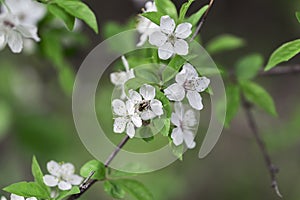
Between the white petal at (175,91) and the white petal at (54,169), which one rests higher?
the white petal at (175,91)

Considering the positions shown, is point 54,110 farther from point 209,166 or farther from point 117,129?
point 117,129

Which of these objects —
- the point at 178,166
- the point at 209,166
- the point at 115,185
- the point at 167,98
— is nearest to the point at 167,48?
the point at 167,98

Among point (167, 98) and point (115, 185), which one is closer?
point (167, 98)

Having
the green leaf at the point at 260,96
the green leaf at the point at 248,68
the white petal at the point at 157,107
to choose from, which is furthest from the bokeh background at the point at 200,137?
the white petal at the point at 157,107

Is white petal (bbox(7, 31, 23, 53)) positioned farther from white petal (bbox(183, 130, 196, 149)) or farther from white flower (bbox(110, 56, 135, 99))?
white petal (bbox(183, 130, 196, 149))

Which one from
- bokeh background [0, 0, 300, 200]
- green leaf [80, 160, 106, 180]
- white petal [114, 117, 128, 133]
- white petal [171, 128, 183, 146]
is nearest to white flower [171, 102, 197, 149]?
white petal [171, 128, 183, 146]

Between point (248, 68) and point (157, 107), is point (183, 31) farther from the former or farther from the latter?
point (248, 68)

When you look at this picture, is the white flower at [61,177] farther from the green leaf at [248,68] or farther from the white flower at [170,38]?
the green leaf at [248,68]
